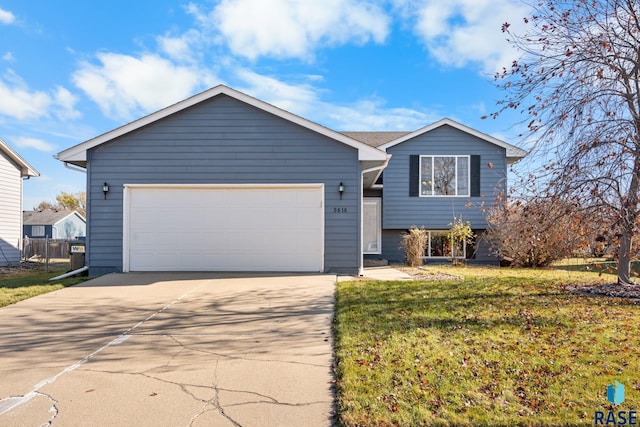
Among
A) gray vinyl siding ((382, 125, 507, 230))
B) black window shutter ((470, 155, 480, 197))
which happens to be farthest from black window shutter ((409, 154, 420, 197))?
black window shutter ((470, 155, 480, 197))

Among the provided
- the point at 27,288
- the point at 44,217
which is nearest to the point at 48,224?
the point at 44,217

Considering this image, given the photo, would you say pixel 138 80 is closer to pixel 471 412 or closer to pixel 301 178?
pixel 301 178

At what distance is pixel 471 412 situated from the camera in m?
3.35

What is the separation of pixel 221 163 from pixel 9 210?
43.0 ft

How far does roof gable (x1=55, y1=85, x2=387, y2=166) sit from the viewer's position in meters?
10.9

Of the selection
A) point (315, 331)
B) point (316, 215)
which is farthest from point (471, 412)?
point (316, 215)

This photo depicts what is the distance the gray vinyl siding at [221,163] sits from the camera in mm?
10922

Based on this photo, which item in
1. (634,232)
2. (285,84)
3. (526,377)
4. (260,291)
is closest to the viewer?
(526,377)

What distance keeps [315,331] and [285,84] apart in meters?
10.5

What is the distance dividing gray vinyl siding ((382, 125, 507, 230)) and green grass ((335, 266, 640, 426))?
8.34 metres

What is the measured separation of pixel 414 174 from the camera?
16109 millimetres

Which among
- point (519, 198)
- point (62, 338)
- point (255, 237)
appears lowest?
point (62, 338)

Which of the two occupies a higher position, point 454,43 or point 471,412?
point 454,43

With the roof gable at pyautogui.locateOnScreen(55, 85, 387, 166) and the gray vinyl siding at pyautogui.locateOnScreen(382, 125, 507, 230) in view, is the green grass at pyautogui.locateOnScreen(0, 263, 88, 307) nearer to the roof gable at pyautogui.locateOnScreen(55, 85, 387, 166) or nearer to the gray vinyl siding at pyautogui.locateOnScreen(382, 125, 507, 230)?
the roof gable at pyautogui.locateOnScreen(55, 85, 387, 166)
